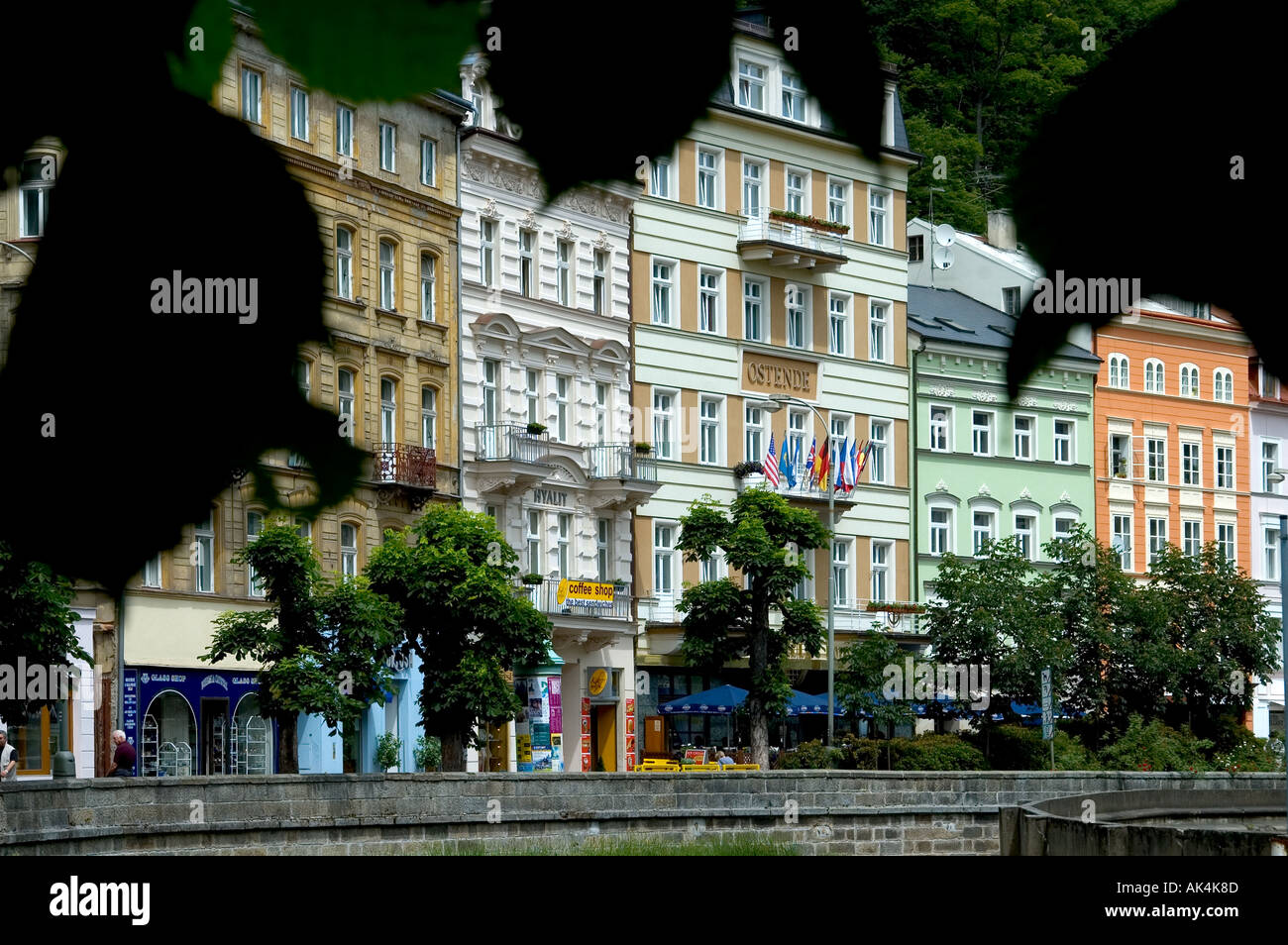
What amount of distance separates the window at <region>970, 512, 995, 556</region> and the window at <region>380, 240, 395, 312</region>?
0.77 metres

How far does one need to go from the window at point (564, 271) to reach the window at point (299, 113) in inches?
6.6

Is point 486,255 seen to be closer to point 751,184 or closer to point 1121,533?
point 751,184

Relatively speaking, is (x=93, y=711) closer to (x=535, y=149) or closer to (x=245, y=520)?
(x=245, y=520)

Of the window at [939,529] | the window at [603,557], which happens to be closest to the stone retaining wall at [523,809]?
the window at [603,557]

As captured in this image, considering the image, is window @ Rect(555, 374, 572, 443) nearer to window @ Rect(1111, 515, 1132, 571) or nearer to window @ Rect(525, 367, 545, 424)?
window @ Rect(525, 367, 545, 424)

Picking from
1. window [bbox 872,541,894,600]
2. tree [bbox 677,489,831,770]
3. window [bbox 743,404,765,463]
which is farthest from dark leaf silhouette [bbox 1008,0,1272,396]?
tree [bbox 677,489,831,770]

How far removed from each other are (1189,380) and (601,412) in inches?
35.3

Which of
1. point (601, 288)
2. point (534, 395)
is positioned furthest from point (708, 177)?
point (534, 395)

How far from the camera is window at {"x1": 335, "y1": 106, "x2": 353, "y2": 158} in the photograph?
0.95 metres

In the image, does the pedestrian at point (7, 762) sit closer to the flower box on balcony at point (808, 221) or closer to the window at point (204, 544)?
the flower box on balcony at point (808, 221)

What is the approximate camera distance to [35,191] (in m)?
0.89

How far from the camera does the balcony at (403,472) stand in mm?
1059

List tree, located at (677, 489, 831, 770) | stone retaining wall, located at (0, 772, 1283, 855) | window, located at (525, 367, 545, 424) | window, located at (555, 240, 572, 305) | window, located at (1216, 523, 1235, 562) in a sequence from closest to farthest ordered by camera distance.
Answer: window, located at (555, 240, 572, 305)
window, located at (1216, 523, 1235, 562)
window, located at (525, 367, 545, 424)
stone retaining wall, located at (0, 772, 1283, 855)
tree, located at (677, 489, 831, 770)

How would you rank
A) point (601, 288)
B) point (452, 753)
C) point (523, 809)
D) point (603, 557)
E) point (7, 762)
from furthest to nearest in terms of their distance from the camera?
point (452, 753)
point (523, 809)
point (7, 762)
point (603, 557)
point (601, 288)
